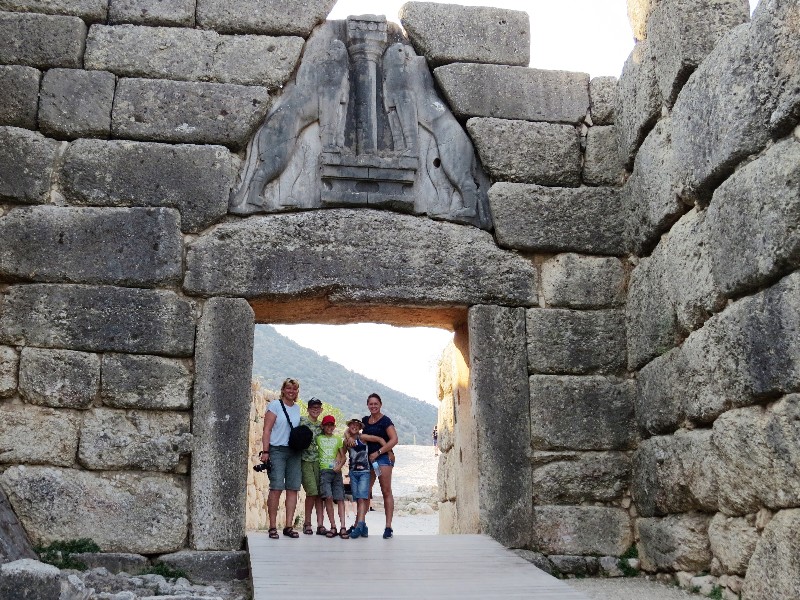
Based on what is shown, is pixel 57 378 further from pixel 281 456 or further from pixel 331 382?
pixel 331 382

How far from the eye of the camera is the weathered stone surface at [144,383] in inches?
222

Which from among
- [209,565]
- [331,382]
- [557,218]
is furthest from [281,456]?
[331,382]

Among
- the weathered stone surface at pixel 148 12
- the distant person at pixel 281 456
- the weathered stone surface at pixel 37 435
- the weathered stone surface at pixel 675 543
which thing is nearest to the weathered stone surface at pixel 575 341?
the weathered stone surface at pixel 675 543

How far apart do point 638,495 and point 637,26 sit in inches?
124

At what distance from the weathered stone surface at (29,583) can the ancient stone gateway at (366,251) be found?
1.27 m

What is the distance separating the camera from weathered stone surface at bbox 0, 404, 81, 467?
547cm

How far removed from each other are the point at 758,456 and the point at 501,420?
6.35ft

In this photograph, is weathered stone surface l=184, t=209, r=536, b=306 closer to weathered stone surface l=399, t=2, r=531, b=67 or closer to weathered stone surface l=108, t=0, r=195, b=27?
weathered stone surface l=399, t=2, r=531, b=67

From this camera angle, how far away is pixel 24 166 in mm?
5887

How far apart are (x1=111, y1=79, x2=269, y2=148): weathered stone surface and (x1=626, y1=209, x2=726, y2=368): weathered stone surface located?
111 inches

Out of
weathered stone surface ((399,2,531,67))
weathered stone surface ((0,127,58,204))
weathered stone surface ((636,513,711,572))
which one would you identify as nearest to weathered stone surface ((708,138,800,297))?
weathered stone surface ((636,513,711,572))

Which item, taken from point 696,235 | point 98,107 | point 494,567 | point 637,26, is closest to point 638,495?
point 494,567

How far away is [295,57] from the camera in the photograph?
250 inches

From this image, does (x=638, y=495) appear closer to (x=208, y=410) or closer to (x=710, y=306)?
(x=710, y=306)
